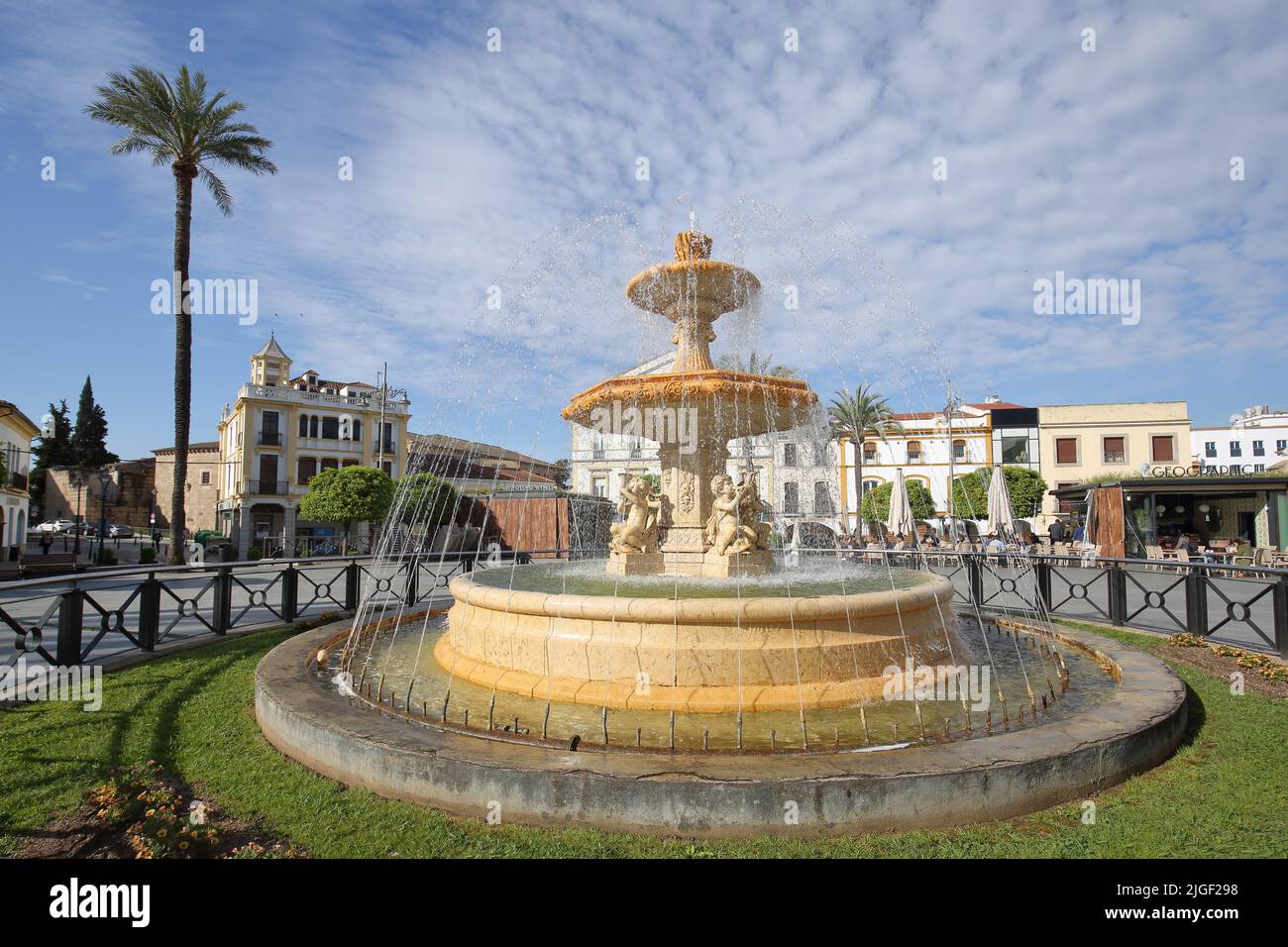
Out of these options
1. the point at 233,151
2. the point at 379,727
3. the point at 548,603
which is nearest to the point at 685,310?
the point at 548,603

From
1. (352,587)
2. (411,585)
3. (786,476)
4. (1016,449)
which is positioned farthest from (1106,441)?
(352,587)

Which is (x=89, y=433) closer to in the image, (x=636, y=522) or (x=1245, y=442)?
(x=636, y=522)

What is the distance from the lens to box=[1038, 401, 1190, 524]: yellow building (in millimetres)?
44469

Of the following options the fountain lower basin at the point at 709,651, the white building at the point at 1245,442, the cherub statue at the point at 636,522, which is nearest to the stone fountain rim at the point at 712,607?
the fountain lower basin at the point at 709,651

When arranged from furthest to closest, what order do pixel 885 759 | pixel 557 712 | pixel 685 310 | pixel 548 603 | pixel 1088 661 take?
pixel 685 310 → pixel 1088 661 → pixel 548 603 → pixel 557 712 → pixel 885 759

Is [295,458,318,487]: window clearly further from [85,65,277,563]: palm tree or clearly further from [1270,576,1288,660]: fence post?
[1270,576,1288,660]: fence post

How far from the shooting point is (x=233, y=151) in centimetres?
2228

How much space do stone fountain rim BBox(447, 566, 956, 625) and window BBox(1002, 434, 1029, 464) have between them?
4650cm

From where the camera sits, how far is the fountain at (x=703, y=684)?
373 cm

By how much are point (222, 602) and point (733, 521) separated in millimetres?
7235

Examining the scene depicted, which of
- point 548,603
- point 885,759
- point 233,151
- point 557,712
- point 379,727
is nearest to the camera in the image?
point 885,759
